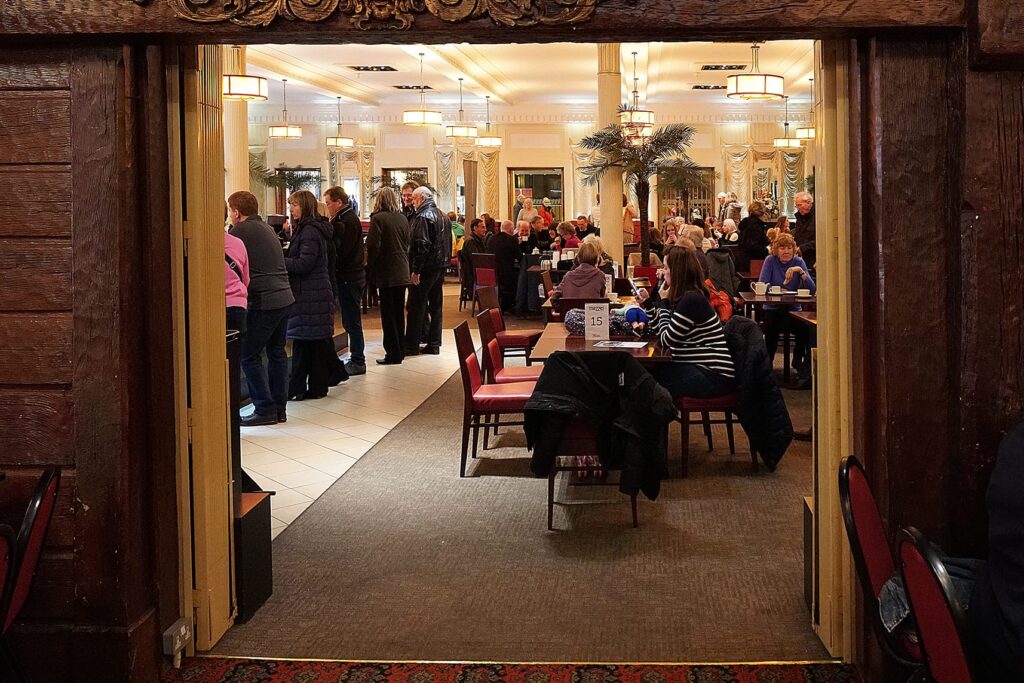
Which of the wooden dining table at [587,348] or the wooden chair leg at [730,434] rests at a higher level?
the wooden dining table at [587,348]

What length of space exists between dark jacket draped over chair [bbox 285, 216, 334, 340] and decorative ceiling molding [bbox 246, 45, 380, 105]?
7112mm

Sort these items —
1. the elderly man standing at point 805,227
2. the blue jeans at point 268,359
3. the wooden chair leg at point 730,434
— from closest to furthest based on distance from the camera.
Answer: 1. the wooden chair leg at point 730,434
2. the blue jeans at point 268,359
3. the elderly man standing at point 805,227

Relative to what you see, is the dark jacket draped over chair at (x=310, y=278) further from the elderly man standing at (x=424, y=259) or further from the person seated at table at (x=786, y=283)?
the person seated at table at (x=786, y=283)

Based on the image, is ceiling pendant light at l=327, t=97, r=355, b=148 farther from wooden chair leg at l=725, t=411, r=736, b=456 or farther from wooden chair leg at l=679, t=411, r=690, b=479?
wooden chair leg at l=679, t=411, r=690, b=479

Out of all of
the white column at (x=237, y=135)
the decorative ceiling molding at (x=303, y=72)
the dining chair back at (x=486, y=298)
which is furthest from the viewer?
the decorative ceiling molding at (x=303, y=72)

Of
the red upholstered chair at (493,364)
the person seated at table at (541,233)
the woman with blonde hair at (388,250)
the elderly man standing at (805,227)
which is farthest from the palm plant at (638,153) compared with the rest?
the red upholstered chair at (493,364)

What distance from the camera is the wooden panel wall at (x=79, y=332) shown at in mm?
3074

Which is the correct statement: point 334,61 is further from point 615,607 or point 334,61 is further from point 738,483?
point 615,607

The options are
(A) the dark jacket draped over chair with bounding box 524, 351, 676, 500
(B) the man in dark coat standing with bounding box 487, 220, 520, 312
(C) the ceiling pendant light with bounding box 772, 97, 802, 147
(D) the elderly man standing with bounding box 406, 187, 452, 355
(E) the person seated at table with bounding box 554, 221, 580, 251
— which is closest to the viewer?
(A) the dark jacket draped over chair with bounding box 524, 351, 676, 500

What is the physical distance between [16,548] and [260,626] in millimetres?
1474

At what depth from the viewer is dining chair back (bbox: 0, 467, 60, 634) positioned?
2494 millimetres

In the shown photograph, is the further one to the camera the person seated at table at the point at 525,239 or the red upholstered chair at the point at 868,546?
the person seated at table at the point at 525,239

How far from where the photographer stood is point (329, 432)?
290 inches

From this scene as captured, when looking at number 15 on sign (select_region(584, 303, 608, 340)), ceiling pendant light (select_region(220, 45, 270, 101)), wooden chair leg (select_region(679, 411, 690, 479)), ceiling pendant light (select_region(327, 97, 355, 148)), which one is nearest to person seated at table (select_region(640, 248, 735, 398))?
wooden chair leg (select_region(679, 411, 690, 479))
